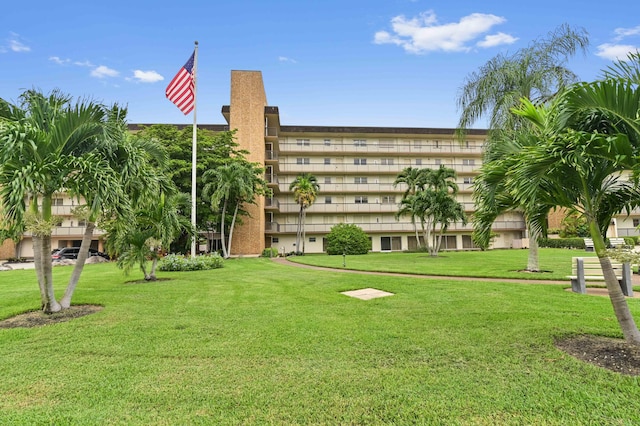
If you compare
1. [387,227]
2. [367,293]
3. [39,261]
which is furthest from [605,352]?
[387,227]

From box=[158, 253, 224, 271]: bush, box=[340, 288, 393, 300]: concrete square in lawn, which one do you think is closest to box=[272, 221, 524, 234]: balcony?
box=[158, 253, 224, 271]: bush

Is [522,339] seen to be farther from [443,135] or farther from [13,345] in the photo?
[443,135]

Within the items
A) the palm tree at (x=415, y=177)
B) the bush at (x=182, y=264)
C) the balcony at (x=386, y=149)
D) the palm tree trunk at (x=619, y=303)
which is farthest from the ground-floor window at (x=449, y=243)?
the palm tree trunk at (x=619, y=303)

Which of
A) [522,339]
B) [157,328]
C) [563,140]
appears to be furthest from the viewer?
[157,328]

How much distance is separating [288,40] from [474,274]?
13.2 m

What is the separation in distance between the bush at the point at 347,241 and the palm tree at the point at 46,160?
27.7 metres

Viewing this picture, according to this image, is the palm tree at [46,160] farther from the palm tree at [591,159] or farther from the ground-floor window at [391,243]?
the ground-floor window at [391,243]

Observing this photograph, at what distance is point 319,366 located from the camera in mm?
4262

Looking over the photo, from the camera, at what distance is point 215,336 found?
568cm

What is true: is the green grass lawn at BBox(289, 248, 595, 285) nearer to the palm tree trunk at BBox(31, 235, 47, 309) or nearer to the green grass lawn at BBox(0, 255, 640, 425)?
the green grass lawn at BBox(0, 255, 640, 425)

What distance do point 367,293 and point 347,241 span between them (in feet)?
79.9

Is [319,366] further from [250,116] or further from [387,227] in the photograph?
[387,227]

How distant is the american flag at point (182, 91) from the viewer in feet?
61.0

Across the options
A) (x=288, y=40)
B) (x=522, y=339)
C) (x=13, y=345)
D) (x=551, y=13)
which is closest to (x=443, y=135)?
(x=551, y=13)
